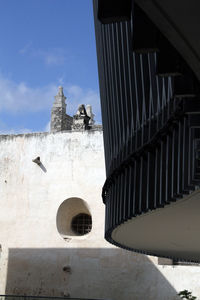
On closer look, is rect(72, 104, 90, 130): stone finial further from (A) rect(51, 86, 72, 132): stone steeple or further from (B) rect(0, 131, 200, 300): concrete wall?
(A) rect(51, 86, 72, 132): stone steeple

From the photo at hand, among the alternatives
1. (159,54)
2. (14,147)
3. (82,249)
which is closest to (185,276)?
(82,249)

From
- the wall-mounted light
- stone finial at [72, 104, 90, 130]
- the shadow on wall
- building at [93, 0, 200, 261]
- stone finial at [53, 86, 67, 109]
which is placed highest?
stone finial at [53, 86, 67, 109]

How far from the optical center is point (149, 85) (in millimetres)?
4605

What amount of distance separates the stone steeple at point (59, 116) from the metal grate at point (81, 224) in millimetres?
5506

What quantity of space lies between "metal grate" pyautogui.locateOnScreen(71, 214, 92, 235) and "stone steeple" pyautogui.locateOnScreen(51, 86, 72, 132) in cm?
551

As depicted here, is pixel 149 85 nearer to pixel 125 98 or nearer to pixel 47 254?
pixel 125 98

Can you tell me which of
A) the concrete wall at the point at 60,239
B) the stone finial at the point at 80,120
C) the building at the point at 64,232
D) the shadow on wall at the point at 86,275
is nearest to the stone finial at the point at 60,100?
the stone finial at the point at 80,120

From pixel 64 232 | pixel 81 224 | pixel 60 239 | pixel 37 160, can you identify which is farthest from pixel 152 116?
pixel 81 224

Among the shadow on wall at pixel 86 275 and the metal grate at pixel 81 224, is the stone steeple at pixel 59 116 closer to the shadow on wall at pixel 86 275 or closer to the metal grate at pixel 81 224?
the metal grate at pixel 81 224

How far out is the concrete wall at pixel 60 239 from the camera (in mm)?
15281

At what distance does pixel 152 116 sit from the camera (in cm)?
452

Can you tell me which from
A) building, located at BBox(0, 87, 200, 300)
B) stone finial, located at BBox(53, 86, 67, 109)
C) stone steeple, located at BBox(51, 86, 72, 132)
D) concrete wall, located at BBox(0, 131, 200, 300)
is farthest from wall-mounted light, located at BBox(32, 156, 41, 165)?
stone finial, located at BBox(53, 86, 67, 109)

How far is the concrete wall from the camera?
15281mm

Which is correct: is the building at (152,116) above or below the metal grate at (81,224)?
below
